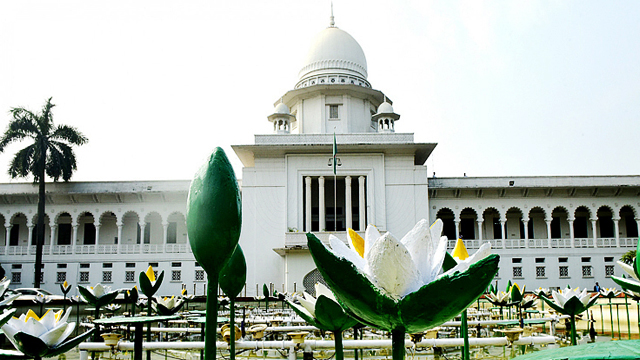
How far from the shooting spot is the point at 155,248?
2594cm

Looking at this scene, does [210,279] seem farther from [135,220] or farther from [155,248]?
[135,220]

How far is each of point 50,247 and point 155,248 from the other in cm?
528

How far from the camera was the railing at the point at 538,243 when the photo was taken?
2569cm

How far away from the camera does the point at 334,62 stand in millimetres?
27531

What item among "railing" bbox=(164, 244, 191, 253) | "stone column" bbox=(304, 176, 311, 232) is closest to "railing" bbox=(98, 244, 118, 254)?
"railing" bbox=(164, 244, 191, 253)

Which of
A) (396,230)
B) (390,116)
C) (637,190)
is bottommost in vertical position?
(396,230)

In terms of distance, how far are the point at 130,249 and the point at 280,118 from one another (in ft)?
33.2

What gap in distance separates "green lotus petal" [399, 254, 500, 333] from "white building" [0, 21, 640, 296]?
72.1 feet

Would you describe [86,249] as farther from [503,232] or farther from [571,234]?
[571,234]

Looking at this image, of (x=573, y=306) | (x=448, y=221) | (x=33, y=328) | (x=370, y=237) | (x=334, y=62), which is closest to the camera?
(x=370, y=237)

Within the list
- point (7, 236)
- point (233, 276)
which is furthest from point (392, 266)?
point (7, 236)

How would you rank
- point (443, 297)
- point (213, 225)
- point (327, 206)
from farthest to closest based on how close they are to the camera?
point (327, 206)
point (213, 225)
point (443, 297)

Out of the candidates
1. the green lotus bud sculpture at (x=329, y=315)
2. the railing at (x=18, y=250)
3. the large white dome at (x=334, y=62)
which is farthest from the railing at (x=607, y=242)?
the railing at (x=18, y=250)

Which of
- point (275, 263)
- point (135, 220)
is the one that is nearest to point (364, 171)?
point (275, 263)
